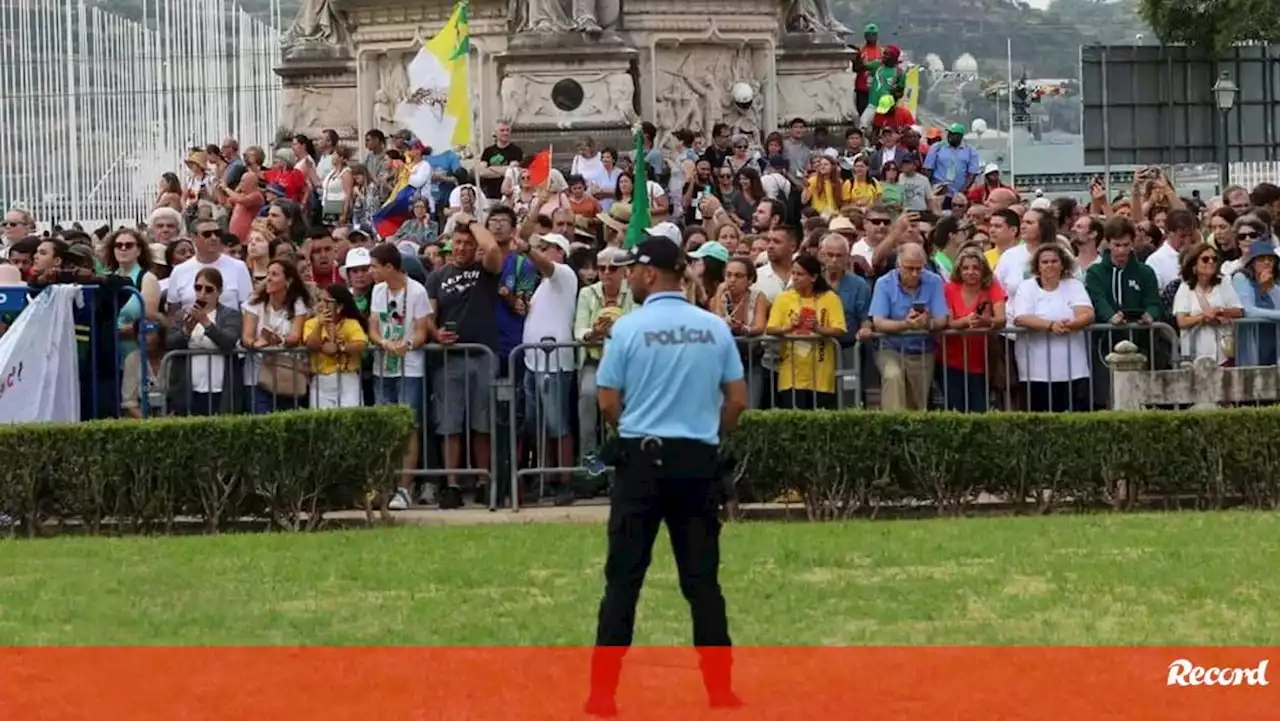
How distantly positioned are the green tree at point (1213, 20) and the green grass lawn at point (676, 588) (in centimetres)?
4090

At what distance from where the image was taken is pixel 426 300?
67.6 feet

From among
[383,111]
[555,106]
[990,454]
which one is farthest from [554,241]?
[383,111]

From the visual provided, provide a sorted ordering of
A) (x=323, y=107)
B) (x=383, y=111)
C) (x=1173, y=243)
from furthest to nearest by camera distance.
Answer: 1. (x=323, y=107)
2. (x=383, y=111)
3. (x=1173, y=243)

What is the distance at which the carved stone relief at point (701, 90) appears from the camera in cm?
3656

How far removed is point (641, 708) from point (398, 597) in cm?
329

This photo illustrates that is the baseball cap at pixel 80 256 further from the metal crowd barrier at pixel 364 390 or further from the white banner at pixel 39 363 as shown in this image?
the metal crowd barrier at pixel 364 390

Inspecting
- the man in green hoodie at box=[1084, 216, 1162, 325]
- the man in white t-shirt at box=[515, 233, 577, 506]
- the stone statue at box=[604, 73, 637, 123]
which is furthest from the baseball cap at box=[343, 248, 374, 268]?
the stone statue at box=[604, 73, 637, 123]

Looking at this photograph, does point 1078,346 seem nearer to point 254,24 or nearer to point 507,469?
point 507,469

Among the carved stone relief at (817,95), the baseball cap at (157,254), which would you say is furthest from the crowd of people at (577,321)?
the carved stone relief at (817,95)

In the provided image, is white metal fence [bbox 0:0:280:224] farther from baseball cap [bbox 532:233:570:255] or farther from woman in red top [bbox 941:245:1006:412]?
woman in red top [bbox 941:245:1006:412]

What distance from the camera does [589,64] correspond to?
35.8 meters

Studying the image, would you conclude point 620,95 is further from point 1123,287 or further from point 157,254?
point 1123,287

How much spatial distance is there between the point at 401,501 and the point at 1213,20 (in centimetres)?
4447

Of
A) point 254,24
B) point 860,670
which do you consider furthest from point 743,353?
point 254,24
